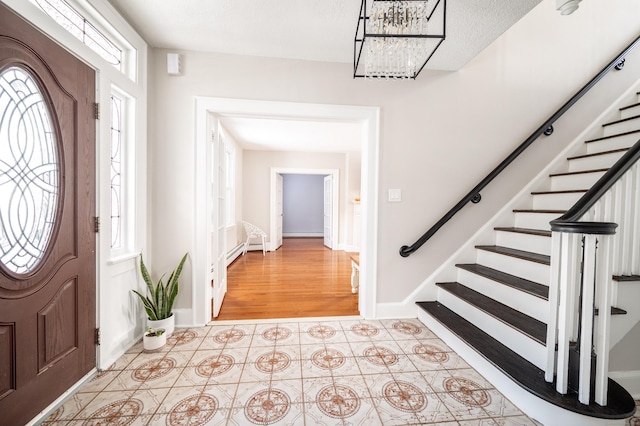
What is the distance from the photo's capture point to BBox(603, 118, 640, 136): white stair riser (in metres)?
2.29

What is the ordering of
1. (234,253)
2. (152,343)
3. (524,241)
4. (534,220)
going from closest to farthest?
1. (152,343)
2. (524,241)
3. (534,220)
4. (234,253)

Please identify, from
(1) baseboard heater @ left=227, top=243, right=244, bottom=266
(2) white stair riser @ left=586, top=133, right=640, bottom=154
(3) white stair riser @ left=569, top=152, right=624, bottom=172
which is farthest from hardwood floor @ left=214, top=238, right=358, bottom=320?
(2) white stair riser @ left=586, top=133, right=640, bottom=154

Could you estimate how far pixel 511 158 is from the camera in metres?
2.38

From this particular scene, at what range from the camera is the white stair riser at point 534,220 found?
2.14 metres

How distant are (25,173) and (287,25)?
1804 millimetres

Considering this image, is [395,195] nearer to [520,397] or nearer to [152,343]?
[520,397]

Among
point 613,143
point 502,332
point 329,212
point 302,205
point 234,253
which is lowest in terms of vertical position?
point 234,253

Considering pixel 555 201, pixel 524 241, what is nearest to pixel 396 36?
pixel 524 241

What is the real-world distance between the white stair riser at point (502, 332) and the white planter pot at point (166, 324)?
241cm

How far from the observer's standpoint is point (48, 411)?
1.27 m

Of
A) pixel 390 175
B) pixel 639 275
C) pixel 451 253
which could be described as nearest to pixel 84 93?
pixel 390 175

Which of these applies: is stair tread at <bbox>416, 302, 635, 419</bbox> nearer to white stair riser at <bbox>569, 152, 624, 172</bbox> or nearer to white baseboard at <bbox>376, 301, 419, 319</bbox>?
white baseboard at <bbox>376, 301, 419, 319</bbox>

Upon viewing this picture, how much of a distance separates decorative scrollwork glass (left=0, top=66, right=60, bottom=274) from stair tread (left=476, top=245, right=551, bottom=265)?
303cm

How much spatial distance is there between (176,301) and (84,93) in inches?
66.2
